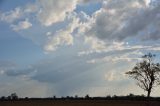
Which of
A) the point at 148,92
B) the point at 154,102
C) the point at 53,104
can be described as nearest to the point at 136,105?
the point at 154,102

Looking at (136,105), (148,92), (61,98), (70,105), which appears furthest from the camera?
(148,92)

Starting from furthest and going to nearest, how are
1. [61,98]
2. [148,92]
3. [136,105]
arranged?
[148,92] < [61,98] < [136,105]

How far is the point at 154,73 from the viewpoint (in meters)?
97.2

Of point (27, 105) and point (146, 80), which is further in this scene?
point (146, 80)

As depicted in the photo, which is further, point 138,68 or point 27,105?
point 138,68

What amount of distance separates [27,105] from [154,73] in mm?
38088

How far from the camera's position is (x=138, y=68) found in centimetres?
9956

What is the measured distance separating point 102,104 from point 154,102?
27.3 ft

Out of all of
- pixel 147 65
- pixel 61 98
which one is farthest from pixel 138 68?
pixel 61 98

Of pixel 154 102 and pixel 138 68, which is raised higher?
pixel 138 68

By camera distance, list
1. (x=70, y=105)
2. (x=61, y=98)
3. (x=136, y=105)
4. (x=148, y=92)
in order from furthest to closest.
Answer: (x=148, y=92)
(x=61, y=98)
(x=70, y=105)
(x=136, y=105)

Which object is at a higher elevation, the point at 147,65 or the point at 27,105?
the point at 147,65

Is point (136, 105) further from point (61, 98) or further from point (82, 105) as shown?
point (61, 98)

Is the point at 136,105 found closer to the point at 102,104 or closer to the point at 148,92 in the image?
the point at 102,104
